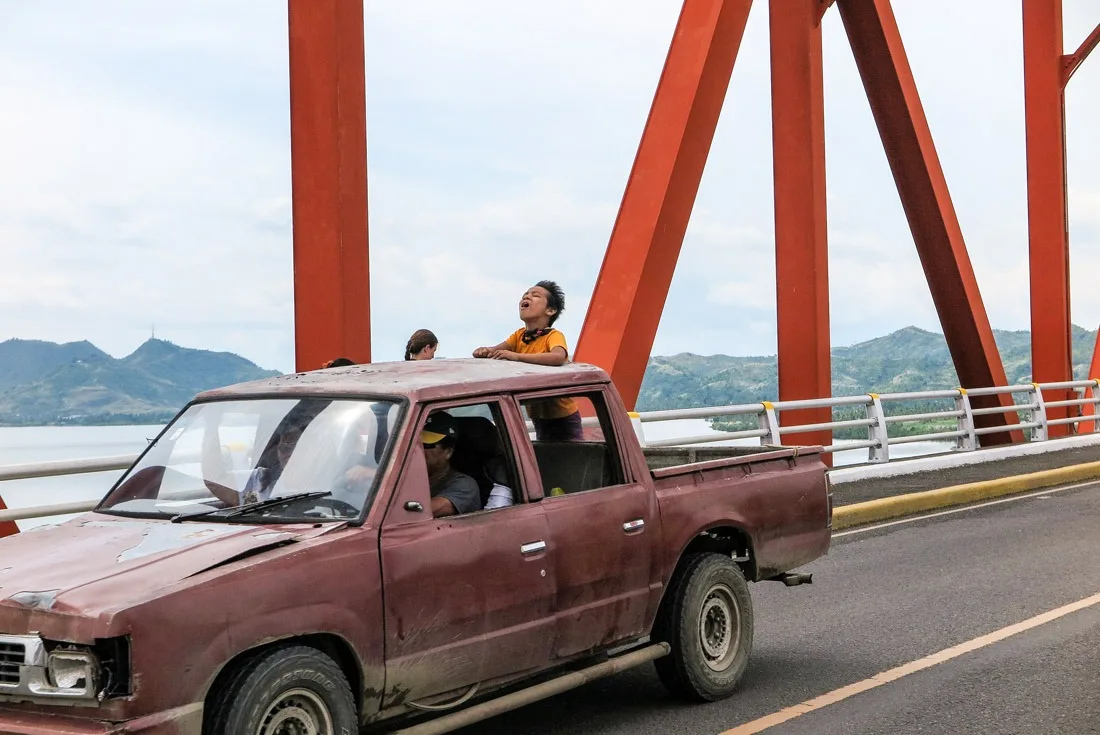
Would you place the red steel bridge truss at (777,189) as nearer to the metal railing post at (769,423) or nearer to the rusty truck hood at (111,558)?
the metal railing post at (769,423)

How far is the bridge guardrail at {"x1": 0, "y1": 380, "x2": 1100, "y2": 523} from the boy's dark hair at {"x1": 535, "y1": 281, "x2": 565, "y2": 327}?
3.29 m

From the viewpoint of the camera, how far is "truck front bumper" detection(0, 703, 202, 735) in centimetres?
401

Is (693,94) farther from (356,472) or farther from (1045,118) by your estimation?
(1045,118)

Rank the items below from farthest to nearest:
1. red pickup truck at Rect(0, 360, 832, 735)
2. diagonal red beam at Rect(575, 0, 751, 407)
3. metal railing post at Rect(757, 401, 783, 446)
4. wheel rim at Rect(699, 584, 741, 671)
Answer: metal railing post at Rect(757, 401, 783, 446) < diagonal red beam at Rect(575, 0, 751, 407) < wheel rim at Rect(699, 584, 741, 671) < red pickup truck at Rect(0, 360, 832, 735)

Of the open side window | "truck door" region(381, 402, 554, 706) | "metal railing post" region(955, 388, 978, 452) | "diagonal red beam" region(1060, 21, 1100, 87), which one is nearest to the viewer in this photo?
"truck door" region(381, 402, 554, 706)

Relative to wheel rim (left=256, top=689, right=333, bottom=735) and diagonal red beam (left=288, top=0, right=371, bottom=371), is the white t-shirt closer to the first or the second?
wheel rim (left=256, top=689, right=333, bottom=735)

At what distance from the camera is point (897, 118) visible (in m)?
20.2

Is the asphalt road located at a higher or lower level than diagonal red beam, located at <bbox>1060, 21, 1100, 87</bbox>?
lower

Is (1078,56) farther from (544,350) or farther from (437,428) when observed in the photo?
(437,428)

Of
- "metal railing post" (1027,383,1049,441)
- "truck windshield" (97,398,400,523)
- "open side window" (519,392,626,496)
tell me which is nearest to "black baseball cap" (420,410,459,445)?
"truck windshield" (97,398,400,523)

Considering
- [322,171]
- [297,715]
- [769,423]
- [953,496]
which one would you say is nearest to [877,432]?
[953,496]

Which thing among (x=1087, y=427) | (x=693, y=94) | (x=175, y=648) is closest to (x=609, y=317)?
(x=693, y=94)

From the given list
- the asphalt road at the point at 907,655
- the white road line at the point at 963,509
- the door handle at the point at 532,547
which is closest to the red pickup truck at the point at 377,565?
the door handle at the point at 532,547

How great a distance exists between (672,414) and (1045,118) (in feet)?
56.9
